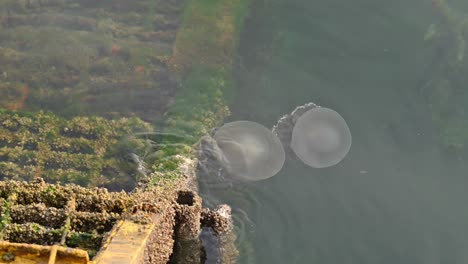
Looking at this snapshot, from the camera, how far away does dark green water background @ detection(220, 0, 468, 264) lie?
701cm

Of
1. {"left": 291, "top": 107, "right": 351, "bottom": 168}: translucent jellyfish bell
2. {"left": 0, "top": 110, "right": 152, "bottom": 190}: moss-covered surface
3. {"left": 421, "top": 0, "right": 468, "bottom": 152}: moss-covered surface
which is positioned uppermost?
{"left": 421, "top": 0, "right": 468, "bottom": 152}: moss-covered surface

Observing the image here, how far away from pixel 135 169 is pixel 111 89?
183 cm

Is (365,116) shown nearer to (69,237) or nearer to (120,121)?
(120,121)

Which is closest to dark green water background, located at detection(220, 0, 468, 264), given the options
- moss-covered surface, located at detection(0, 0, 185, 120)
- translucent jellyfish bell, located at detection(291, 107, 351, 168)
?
translucent jellyfish bell, located at detection(291, 107, 351, 168)

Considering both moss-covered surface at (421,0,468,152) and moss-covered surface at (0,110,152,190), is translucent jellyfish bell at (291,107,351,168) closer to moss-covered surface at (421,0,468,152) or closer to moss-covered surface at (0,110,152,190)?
moss-covered surface at (421,0,468,152)

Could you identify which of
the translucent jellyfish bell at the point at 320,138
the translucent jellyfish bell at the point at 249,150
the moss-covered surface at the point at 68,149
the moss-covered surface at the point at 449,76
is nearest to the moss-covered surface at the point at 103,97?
the moss-covered surface at the point at 68,149

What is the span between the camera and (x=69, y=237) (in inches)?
192

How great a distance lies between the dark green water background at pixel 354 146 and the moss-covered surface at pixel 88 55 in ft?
4.32

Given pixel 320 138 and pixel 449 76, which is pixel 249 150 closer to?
pixel 320 138

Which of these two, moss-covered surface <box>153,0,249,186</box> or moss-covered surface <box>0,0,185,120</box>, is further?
moss-covered surface <box>0,0,185,120</box>

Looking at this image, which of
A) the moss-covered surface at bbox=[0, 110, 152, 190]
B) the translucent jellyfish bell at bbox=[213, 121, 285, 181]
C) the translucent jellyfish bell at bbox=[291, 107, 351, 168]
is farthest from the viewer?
the translucent jellyfish bell at bbox=[291, 107, 351, 168]

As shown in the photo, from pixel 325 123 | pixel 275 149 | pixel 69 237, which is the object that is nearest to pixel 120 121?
pixel 275 149

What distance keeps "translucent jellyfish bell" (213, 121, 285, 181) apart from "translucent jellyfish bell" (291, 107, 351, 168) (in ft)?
0.96

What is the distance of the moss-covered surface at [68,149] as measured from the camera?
7.24 m
